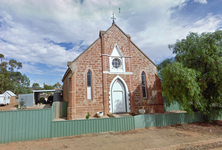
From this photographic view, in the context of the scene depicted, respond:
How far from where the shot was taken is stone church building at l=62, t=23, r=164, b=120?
40.8 feet

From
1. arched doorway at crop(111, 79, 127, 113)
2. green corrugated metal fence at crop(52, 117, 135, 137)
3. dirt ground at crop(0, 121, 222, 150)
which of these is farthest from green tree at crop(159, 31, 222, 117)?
green corrugated metal fence at crop(52, 117, 135, 137)

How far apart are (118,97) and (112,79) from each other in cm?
206

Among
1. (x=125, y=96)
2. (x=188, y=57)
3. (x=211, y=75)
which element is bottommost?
(x=125, y=96)

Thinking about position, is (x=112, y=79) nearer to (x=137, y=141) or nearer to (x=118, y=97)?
(x=118, y=97)

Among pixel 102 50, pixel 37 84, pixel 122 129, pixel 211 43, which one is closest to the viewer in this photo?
pixel 122 129

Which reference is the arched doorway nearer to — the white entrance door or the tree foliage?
the white entrance door

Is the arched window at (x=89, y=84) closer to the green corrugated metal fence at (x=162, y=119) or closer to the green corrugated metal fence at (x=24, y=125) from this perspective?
the green corrugated metal fence at (x=24, y=125)

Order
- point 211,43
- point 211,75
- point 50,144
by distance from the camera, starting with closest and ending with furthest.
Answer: point 50,144
point 211,75
point 211,43

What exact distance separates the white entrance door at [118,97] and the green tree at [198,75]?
4.32m

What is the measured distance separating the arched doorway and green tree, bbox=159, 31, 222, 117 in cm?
426

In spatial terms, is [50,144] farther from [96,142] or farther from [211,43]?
[211,43]

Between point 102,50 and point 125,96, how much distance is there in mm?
5584

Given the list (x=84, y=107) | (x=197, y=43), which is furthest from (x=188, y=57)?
(x=84, y=107)

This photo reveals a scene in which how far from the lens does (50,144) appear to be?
7496 mm
